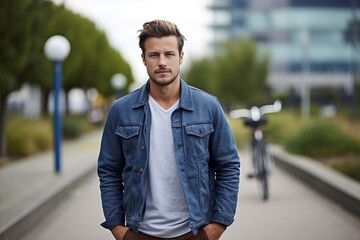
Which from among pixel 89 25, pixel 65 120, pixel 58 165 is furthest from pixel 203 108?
pixel 89 25

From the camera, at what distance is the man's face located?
12.0ft

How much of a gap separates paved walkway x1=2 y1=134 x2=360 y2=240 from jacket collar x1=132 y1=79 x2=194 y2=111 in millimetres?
4527

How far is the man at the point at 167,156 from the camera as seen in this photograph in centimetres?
364

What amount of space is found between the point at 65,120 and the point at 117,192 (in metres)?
29.0

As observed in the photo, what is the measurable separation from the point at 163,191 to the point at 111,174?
0.33 m

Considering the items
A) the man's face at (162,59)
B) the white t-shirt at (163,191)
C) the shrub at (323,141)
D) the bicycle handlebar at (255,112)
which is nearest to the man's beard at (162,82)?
the man's face at (162,59)

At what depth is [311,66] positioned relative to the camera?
300 feet

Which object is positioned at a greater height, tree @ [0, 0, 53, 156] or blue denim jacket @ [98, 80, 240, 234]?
tree @ [0, 0, 53, 156]

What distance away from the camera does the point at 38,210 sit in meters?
9.55

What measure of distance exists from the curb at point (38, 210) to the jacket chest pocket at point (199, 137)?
4.17 m

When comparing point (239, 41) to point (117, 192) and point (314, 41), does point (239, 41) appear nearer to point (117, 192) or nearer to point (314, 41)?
point (314, 41)

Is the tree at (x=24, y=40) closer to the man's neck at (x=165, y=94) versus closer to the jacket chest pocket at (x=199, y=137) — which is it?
the man's neck at (x=165, y=94)

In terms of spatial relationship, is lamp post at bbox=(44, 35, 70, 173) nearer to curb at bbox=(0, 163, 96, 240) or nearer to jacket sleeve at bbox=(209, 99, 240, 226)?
curb at bbox=(0, 163, 96, 240)

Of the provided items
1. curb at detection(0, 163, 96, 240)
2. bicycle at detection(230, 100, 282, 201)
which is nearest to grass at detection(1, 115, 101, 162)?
curb at detection(0, 163, 96, 240)
